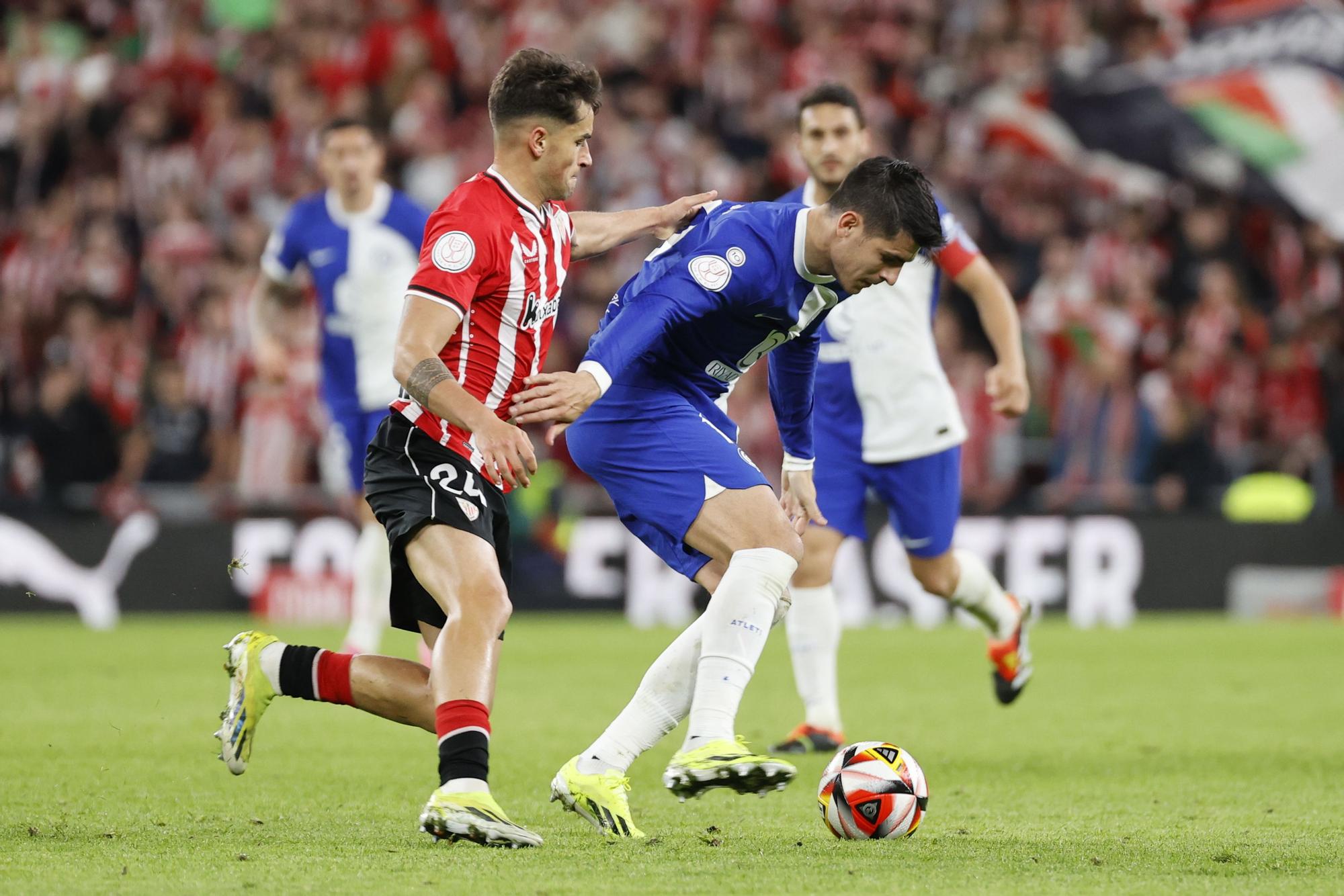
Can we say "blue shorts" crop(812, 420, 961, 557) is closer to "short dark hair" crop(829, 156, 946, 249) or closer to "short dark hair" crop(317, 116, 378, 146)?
"short dark hair" crop(829, 156, 946, 249)

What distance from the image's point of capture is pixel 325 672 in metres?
5.47

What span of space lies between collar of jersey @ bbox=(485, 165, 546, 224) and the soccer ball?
6.33 feet

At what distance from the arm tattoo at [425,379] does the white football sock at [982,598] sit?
3899 mm

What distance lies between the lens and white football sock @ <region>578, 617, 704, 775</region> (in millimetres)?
5305

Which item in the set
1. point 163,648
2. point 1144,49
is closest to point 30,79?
point 163,648

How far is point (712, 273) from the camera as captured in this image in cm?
520

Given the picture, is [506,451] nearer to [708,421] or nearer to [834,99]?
[708,421]

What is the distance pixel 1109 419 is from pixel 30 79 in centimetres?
1169

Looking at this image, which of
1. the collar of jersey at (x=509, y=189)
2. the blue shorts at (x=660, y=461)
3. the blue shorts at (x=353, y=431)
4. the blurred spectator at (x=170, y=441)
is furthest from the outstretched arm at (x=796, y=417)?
the blurred spectator at (x=170, y=441)

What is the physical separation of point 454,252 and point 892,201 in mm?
1280

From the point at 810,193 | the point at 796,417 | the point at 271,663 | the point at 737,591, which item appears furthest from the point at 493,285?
the point at 810,193

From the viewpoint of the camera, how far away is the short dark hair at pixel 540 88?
5180 mm

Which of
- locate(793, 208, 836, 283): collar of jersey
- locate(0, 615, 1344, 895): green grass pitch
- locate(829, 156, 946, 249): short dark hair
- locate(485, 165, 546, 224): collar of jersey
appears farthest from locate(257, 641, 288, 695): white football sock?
locate(829, 156, 946, 249): short dark hair

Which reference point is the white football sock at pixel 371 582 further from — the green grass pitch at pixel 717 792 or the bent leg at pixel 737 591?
the bent leg at pixel 737 591
